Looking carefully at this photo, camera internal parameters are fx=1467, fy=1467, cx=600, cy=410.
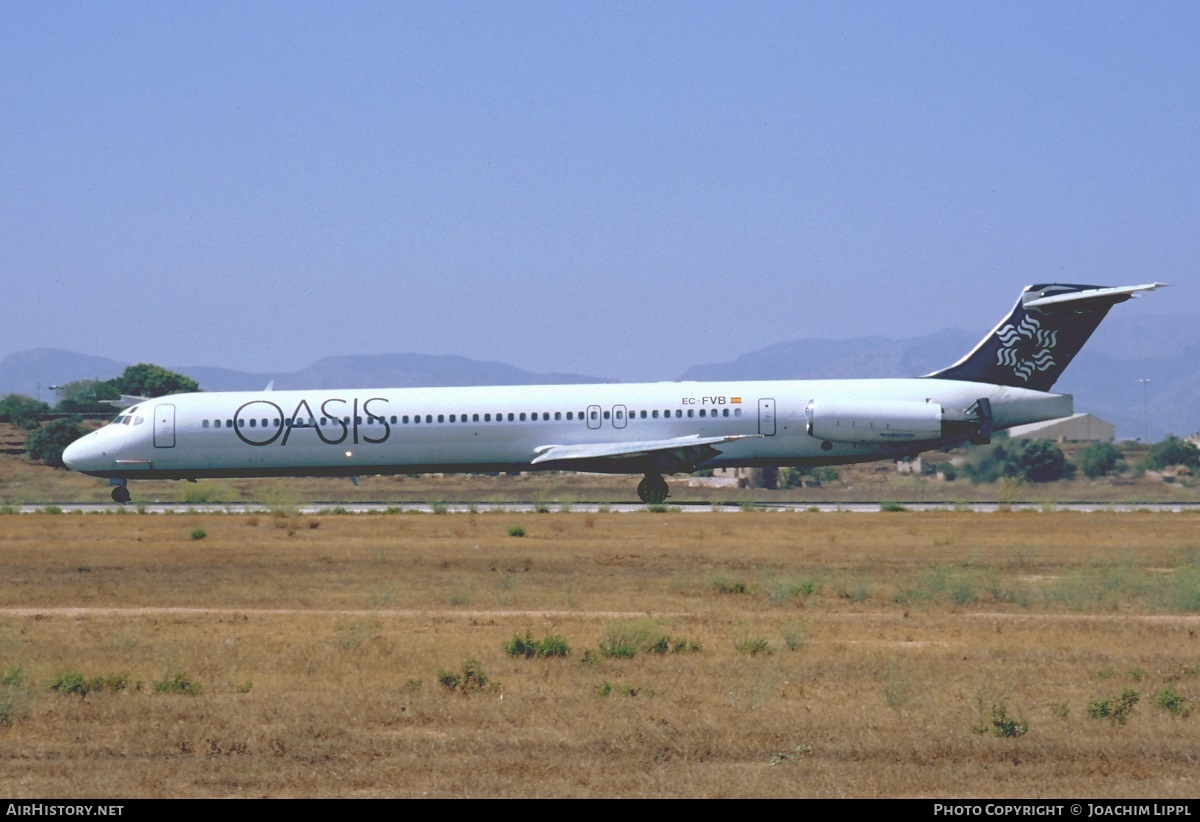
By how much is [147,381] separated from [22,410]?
8.42m

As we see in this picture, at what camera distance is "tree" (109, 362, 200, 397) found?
86.2 m

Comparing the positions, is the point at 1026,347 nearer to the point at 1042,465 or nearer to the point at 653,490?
the point at 653,490

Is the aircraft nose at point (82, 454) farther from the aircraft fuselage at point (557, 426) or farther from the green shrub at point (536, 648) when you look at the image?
the green shrub at point (536, 648)

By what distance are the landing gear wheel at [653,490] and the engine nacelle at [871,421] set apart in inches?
185

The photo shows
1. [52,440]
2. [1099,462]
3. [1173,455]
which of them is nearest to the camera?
[1099,462]

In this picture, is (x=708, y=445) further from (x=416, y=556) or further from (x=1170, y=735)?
(x=1170, y=735)

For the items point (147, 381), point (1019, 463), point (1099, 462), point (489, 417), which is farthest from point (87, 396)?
point (1099, 462)

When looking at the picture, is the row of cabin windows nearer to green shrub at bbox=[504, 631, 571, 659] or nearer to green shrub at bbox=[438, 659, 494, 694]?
green shrub at bbox=[504, 631, 571, 659]

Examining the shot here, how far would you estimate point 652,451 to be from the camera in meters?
39.8

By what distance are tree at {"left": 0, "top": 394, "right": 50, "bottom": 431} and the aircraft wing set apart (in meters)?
48.7

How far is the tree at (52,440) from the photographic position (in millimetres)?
69250

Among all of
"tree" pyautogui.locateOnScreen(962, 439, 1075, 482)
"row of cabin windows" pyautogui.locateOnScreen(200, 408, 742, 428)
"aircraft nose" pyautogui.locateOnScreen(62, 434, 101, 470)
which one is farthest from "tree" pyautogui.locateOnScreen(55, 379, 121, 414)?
"tree" pyautogui.locateOnScreen(962, 439, 1075, 482)

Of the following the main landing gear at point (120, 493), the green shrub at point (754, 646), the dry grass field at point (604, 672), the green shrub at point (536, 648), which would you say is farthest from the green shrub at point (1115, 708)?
the main landing gear at point (120, 493)

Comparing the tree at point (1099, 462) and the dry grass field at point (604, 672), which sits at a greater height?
the tree at point (1099, 462)
